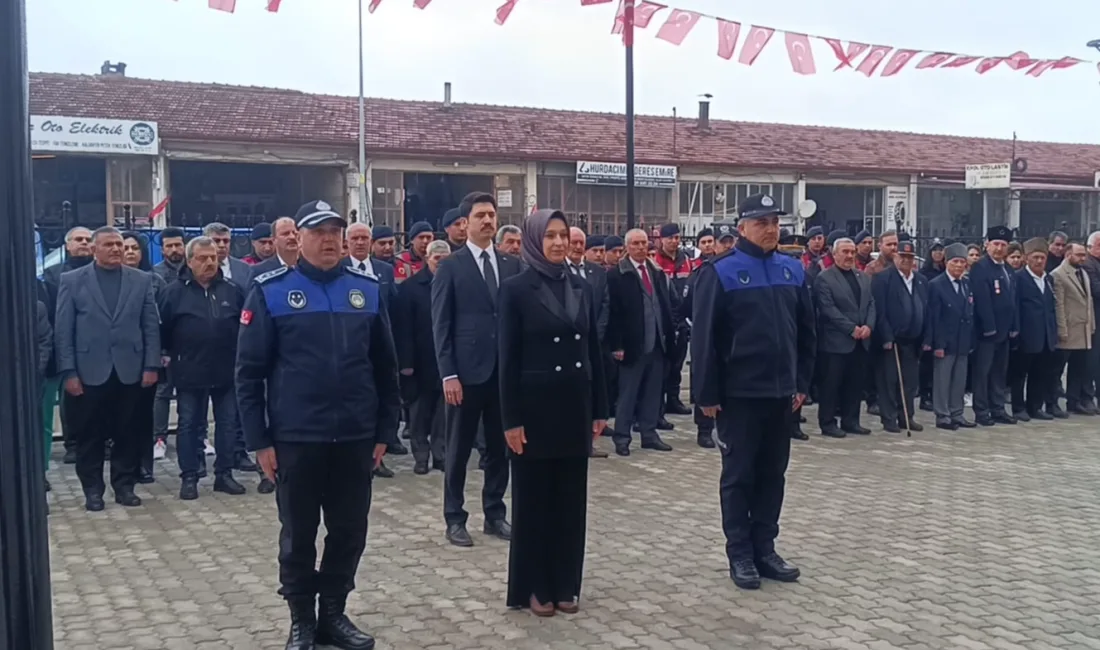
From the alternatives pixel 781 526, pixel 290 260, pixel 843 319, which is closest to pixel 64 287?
pixel 290 260

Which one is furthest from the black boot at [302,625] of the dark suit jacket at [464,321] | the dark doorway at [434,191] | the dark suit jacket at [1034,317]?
the dark doorway at [434,191]

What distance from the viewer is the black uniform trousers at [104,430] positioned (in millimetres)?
7926

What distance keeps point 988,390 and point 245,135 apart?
21273 millimetres

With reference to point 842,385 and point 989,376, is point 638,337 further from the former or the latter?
point 989,376

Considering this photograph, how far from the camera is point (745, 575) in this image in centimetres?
592

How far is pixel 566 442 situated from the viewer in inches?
215

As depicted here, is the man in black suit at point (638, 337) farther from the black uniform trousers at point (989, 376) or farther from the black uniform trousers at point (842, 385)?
the black uniform trousers at point (989, 376)

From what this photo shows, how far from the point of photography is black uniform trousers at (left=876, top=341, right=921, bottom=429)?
452 inches

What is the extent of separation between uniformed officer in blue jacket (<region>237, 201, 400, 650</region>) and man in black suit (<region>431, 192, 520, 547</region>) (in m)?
1.77

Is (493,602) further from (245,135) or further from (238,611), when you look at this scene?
(245,135)

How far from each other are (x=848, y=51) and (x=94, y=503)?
34.6 ft

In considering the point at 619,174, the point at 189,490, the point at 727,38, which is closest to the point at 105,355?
the point at 189,490

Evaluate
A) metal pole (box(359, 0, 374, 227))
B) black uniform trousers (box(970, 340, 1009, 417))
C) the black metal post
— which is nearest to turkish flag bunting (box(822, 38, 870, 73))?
black uniform trousers (box(970, 340, 1009, 417))

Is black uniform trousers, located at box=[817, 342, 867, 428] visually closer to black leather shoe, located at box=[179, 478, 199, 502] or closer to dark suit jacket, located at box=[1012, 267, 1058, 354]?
dark suit jacket, located at box=[1012, 267, 1058, 354]
